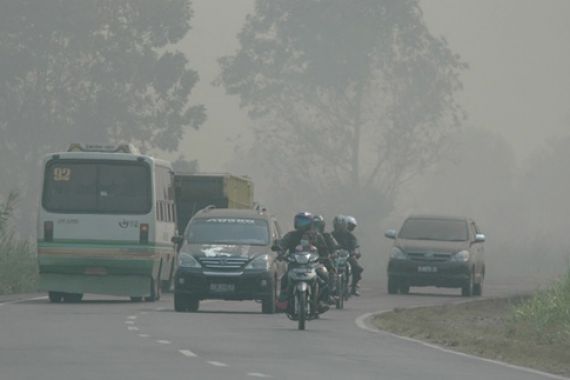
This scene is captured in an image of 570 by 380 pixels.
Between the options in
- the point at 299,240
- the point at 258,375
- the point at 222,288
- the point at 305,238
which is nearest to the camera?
the point at 258,375

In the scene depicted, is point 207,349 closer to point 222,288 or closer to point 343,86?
point 222,288

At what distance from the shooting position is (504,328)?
30.2 meters

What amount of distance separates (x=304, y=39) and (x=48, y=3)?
14.1m

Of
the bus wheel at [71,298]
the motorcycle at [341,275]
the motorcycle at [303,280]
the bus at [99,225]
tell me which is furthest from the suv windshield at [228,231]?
the motorcycle at [303,280]

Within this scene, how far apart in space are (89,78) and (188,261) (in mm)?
59562

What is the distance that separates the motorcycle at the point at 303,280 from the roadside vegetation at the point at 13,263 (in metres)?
14.6

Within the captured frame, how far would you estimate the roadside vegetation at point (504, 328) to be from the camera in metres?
23.7

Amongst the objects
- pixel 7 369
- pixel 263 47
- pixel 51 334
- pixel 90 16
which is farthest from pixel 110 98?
pixel 7 369

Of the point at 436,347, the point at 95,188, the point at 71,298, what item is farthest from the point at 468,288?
the point at 436,347

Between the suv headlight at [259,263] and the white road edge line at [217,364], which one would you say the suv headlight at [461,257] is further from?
the white road edge line at [217,364]

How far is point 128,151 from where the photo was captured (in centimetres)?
4131

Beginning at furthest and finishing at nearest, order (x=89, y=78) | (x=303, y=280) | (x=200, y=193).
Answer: (x=89, y=78) < (x=200, y=193) < (x=303, y=280)

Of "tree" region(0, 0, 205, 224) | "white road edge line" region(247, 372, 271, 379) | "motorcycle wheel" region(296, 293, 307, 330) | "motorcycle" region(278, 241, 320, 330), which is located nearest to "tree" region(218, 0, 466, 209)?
"tree" region(0, 0, 205, 224)

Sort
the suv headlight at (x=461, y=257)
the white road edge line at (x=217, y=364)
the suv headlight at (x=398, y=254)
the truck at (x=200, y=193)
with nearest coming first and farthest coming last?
the white road edge line at (x=217, y=364)
the suv headlight at (x=461, y=257)
the suv headlight at (x=398, y=254)
the truck at (x=200, y=193)
